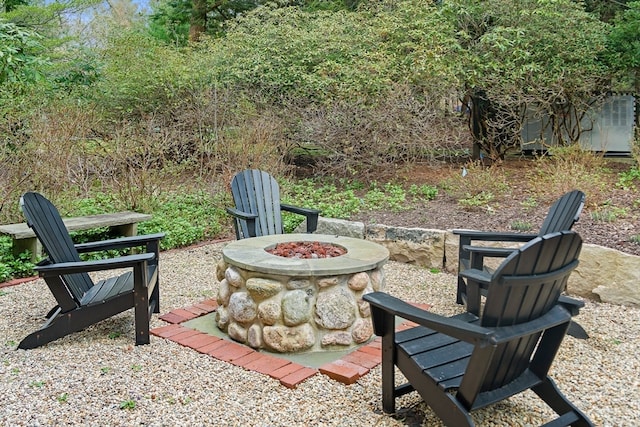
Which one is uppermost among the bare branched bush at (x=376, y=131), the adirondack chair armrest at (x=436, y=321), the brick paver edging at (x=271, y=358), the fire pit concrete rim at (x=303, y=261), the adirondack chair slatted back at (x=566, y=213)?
the bare branched bush at (x=376, y=131)

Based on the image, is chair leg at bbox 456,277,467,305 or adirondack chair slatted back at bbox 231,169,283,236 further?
adirondack chair slatted back at bbox 231,169,283,236

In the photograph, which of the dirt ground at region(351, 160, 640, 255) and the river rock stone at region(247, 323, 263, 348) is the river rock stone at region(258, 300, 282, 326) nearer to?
the river rock stone at region(247, 323, 263, 348)

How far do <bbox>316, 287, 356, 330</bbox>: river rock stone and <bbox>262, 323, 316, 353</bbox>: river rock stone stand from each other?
9cm

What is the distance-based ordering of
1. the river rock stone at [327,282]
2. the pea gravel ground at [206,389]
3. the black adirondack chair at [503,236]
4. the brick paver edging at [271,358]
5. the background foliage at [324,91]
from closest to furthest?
the pea gravel ground at [206,389]
the brick paver edging at [271,358]
the river rock stone at [327,282]
the black adirondack chair at [503,236]
the background foliage at [324,91]

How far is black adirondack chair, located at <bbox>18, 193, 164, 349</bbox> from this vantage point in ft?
8.91

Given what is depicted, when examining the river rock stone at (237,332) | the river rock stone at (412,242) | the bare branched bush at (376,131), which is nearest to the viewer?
the river rock stone at (237,332)

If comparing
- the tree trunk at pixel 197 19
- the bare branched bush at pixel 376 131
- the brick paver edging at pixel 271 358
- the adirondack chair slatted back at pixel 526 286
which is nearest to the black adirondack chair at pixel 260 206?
the brick paver edging at pixel 271 358

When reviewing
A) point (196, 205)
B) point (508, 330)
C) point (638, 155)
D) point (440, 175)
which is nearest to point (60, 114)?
point (196, 205)

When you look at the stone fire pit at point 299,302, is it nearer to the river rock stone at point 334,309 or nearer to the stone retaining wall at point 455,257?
the river rock stone at point 334,309

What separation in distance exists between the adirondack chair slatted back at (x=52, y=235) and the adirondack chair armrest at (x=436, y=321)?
1.80 m

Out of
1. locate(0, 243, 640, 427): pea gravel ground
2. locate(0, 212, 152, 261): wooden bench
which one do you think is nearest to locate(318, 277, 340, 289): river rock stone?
locate(0, 243, 640, 427): pea gravel ground

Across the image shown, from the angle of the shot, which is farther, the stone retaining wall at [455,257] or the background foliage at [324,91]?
the background foliage at [324,91]

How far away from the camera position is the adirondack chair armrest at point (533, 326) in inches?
61.9

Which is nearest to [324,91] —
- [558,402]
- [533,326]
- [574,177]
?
[574,177]
